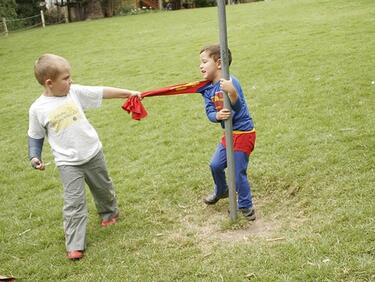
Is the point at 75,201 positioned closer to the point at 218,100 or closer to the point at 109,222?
the point at 109,222

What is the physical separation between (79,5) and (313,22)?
23760mm

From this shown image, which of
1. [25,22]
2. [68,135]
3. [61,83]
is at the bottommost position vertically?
[25,22]

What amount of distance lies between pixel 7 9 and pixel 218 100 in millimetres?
29591

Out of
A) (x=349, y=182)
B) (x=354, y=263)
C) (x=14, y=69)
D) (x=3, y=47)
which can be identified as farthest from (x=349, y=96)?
(x=3, y=47)

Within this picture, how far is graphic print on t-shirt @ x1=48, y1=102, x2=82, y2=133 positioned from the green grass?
104 centimetres

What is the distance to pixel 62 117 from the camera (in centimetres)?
403

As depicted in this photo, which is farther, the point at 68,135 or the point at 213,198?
the point at 213,198

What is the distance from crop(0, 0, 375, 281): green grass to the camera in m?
3.64

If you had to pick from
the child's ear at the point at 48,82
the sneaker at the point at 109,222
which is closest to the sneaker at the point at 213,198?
the sneaker at the point at 109,222

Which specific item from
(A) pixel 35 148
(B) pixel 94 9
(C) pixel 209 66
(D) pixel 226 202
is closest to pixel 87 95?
(A) pixel 35 148

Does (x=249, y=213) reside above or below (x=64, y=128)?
below

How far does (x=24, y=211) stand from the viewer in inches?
205

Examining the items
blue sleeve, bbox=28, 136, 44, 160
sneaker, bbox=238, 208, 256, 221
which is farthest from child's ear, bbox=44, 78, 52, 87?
sneaker, bbox=238, 208, 256, 221

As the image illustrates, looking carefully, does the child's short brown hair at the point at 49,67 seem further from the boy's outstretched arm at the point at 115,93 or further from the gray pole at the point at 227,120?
the gray pole at the point at 227,120
